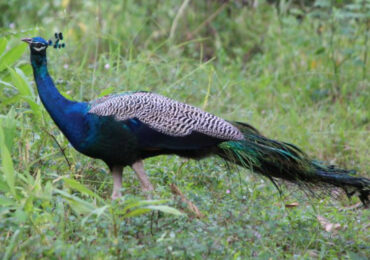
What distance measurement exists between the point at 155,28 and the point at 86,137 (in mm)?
4444

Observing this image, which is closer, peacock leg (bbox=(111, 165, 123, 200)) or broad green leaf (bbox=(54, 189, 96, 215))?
broad green leaf (bbox=(54, 189, 96, 215))

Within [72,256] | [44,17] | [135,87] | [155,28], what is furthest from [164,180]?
[44,17]

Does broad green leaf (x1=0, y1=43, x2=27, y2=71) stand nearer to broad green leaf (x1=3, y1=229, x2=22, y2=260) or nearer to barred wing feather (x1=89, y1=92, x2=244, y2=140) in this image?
barred wing feather (x1=89, y1=92, x2=244, y2=140)

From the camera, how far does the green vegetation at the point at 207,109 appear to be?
11.3ft

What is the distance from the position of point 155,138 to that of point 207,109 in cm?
195

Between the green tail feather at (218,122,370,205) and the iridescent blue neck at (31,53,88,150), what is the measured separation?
3.06 feet

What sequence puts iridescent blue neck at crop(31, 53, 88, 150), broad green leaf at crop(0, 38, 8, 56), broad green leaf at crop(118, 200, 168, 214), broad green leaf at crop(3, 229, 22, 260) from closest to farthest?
1. broad green leaf at crop(3, 229, 22, 260)
2. broad green leaf at crop(118, 200, 168, 214)
3. iridescent blue neck at crop(31, 53, 88, 150)
4. broad green leaf at crop(0, 38, 8, 56)

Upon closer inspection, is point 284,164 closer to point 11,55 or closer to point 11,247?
point 11,247

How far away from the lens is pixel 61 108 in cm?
419

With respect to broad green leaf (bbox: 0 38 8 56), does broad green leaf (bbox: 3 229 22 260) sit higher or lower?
lower

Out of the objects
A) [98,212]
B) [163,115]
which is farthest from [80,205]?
[163,115]

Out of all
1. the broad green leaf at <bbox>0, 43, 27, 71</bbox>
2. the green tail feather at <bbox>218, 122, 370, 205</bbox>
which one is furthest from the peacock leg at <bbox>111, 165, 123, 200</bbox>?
the broad green leaf at <bbox>0, 43, 27, 71</bbox>

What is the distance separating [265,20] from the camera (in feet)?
27.5

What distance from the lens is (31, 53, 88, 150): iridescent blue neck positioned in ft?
13.6
